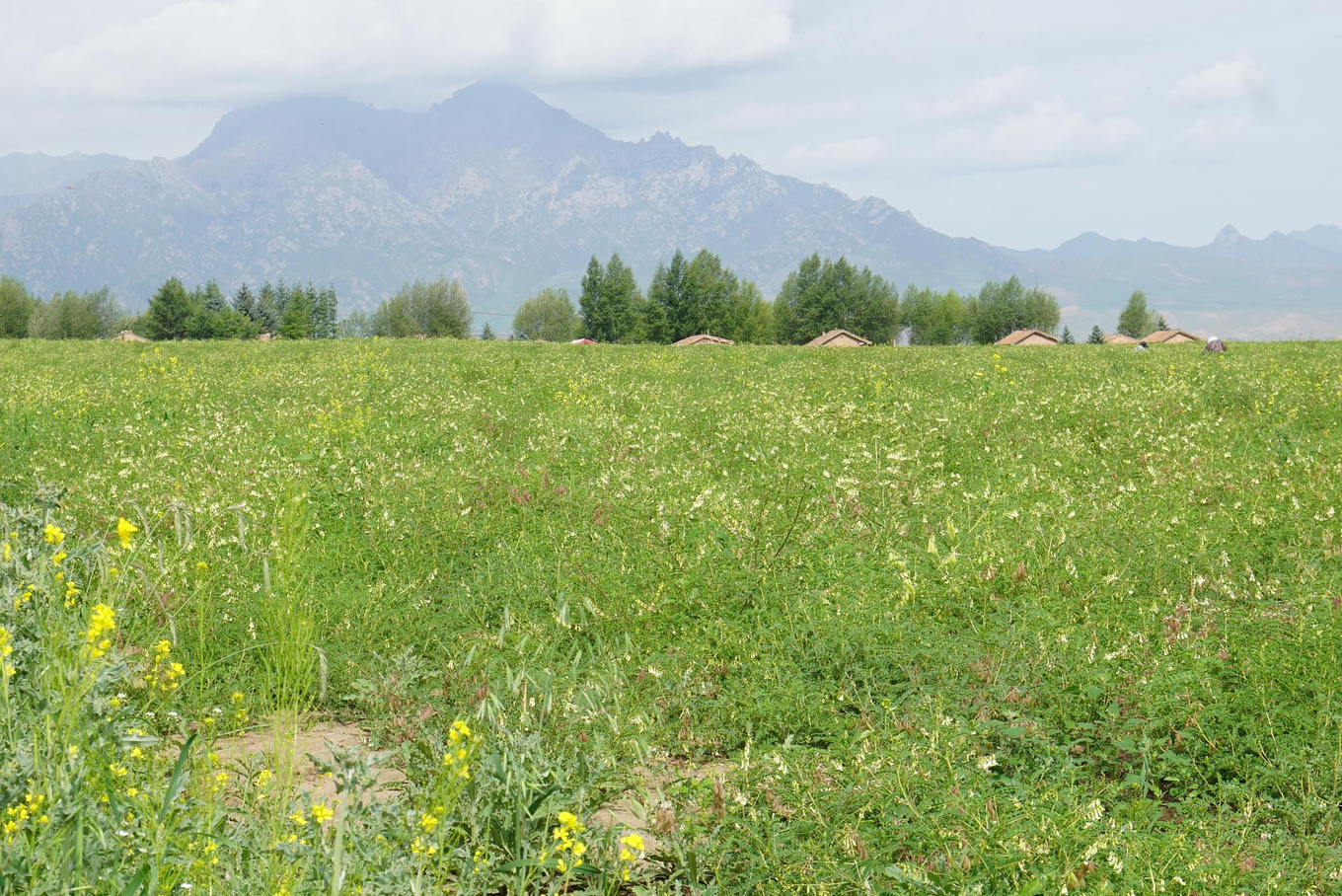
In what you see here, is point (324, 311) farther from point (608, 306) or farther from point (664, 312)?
point (664, 312)

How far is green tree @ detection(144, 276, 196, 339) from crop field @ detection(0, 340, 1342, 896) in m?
107

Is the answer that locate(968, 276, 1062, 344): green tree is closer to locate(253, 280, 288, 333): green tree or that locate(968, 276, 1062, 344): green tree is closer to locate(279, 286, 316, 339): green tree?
locate(279, 286, 316, 339): green tree

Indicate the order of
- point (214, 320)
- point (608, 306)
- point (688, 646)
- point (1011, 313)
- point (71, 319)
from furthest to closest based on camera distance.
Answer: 1. point (1011, 313)
2. point (71, 319)
3. point (608, 306)
4. point (214, 320)
5. point (688, 646)

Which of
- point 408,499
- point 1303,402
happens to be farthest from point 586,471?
point 1303,402

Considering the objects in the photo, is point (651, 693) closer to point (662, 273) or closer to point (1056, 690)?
point (1056, 690)

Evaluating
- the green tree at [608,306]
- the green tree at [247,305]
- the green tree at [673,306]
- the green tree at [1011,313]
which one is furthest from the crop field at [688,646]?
the green tree at [1011,313]

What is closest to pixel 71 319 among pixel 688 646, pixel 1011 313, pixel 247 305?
pixel 247 305

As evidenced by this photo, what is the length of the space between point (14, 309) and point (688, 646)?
156 meters

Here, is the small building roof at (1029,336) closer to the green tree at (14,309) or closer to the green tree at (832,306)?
the green tree at (832,306)

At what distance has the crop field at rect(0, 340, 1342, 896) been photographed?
13.0ft

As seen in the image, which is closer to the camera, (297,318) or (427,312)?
(297,318)

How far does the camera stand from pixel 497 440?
12.8 meters

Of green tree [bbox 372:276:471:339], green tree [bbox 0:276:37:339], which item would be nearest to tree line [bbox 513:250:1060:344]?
green tree [bbox 372:276:471:339]

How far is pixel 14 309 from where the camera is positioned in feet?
432
